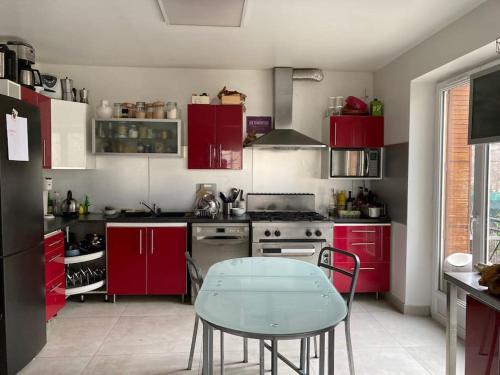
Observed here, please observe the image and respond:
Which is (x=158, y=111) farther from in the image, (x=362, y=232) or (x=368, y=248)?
(x=368, y=248)

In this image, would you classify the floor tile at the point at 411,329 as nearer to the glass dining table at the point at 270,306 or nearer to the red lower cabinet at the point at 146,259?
the glass dining table at the point at 270,306

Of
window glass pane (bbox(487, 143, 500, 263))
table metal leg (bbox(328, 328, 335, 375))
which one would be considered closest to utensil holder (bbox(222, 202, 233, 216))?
window glass pane (bbox(487, 143, 500, 263))

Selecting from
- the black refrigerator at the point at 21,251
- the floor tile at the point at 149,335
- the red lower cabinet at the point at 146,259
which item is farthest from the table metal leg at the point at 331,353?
the red lower cabinet at the point at 146,259

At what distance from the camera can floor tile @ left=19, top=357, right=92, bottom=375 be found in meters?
2.46

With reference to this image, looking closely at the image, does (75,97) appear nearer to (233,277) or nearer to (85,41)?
(85,41)

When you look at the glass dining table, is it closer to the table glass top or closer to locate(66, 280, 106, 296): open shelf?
the table glass top

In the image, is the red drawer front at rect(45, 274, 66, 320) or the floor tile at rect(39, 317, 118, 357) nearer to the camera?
the floor tile at rect(39, 317, 118, 357)

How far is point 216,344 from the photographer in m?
2.87

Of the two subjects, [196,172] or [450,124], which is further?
[196,172]

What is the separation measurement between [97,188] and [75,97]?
3.31ft

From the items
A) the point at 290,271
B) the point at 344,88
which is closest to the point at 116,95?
the point at 344,88

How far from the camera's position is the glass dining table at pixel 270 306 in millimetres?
1382

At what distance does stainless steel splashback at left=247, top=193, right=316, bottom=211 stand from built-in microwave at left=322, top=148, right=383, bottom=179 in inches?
18.5

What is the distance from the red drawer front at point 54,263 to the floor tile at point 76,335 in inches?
17.7
